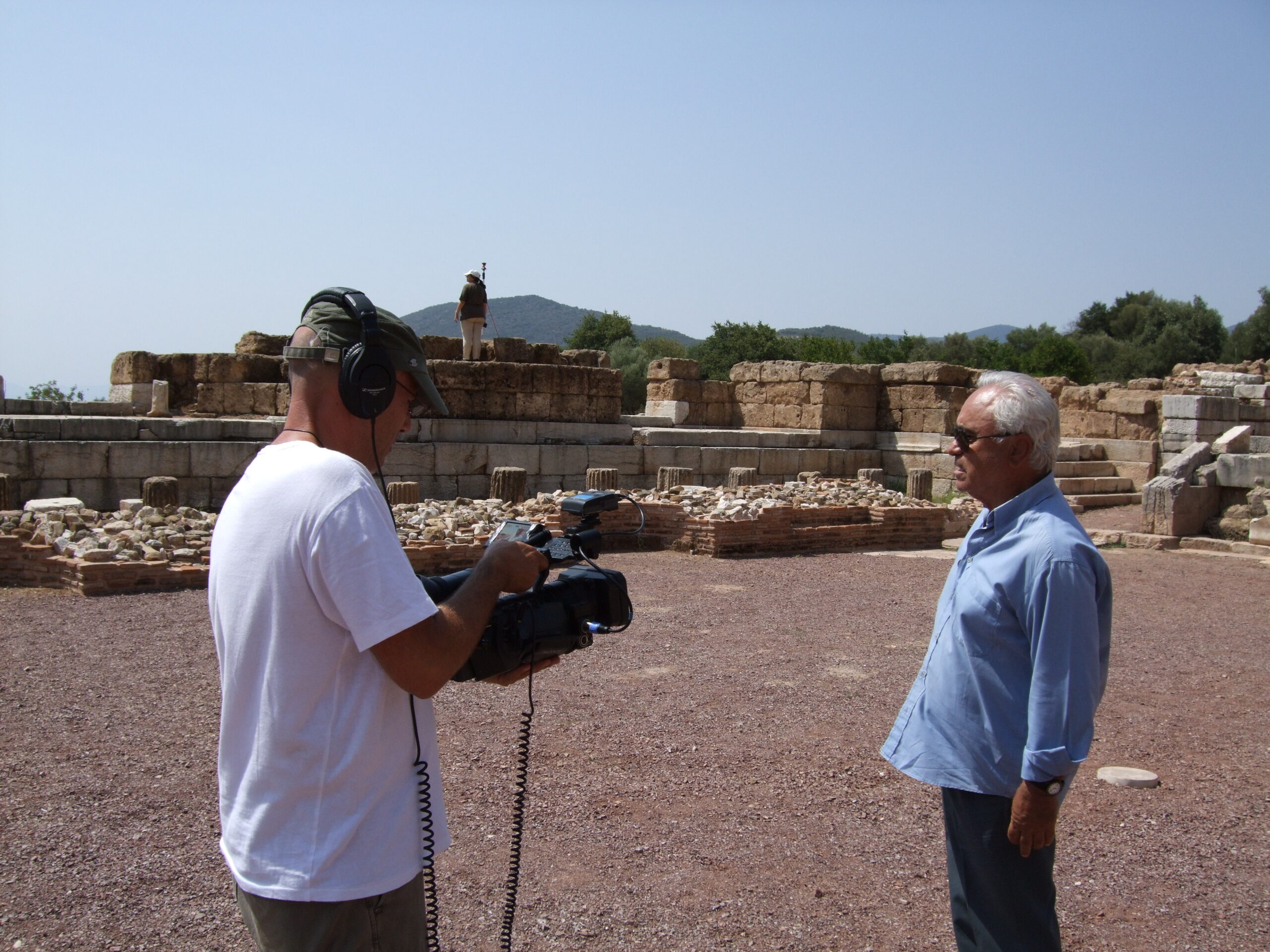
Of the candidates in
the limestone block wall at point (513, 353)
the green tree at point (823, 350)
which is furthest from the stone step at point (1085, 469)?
the green tree at point (823, 350)

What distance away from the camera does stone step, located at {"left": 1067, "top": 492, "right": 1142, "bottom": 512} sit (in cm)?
1691

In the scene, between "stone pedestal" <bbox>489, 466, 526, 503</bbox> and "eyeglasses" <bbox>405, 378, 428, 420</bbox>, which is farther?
"stone pedestal" <bbox>489, 466, 526, 503</bbox>

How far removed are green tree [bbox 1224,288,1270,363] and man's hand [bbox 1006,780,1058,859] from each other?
164ft

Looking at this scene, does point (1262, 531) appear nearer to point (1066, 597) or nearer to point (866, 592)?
point (866, 592)

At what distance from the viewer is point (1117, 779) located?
466cm

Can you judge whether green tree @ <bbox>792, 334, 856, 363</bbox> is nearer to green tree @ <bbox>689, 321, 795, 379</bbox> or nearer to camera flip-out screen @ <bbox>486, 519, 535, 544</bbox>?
green tree @ <bbox>689, 321, 795, 379</bbox>

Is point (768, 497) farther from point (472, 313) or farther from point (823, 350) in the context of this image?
point (823, 350)

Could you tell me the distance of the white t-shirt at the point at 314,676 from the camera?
5.21 feet

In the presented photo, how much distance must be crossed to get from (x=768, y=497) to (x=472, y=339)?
6.70m

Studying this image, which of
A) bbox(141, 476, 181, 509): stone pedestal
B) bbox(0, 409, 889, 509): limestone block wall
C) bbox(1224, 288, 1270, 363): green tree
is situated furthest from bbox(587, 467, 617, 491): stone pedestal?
bbox(1224, 288, 1270, 363): green tree

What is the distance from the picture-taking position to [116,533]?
9.49m

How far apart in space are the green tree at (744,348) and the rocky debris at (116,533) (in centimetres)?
4535

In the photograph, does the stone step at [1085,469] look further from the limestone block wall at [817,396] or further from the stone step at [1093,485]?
the limestone block wall at [817,396]

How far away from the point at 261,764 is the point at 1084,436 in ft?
70.1
